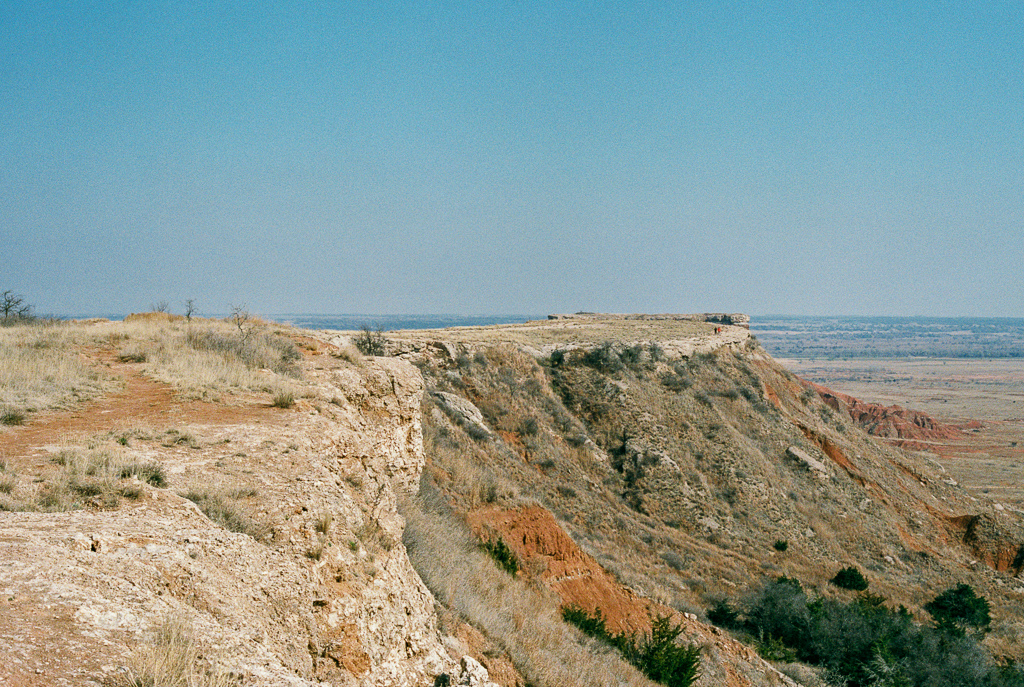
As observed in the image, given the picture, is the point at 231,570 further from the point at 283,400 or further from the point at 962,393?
the point at 962,393

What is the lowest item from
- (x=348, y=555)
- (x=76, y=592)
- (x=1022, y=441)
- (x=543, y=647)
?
(x=1022, y=441)

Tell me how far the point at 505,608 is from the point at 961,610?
52.4ft

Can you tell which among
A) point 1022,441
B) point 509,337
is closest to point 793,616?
point 509,337

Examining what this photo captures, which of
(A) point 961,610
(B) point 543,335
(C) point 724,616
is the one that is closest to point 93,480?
(C) point 724,616

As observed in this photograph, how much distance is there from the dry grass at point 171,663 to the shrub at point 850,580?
18.2 m

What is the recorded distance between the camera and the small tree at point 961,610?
54.2 feet

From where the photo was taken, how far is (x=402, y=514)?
8945 millimetres

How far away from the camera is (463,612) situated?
7.05 meters

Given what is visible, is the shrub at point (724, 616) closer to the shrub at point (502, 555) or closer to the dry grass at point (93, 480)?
the shrub at point (502, 555)

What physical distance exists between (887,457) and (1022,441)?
47.3 metres

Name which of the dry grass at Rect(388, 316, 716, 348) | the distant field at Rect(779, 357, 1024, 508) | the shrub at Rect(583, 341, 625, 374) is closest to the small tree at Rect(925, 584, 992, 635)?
the shrub at Rect(583, 341, 625, 374)

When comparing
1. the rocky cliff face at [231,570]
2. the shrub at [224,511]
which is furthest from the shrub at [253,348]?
the shrub at [224,511]

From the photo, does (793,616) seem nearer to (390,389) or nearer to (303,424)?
(390,389)

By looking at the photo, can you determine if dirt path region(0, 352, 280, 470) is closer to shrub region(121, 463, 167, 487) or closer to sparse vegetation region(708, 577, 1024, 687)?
shrub region(121, 463, 167, 487)
